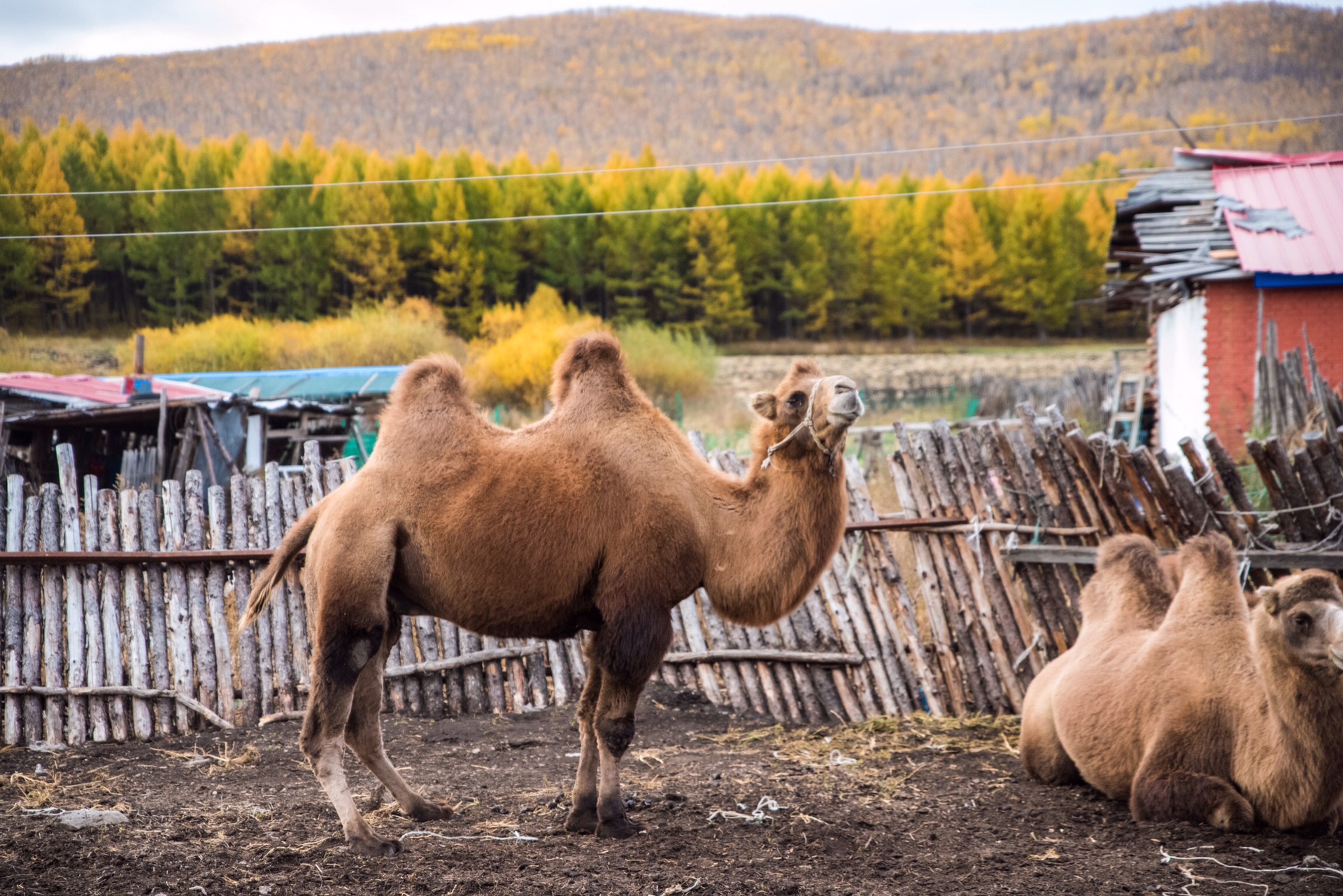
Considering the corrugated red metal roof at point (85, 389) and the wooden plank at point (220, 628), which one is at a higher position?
the corrugated red metal roof at point (85, 389)

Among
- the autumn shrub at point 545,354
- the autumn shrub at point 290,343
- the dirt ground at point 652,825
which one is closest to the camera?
the dirt ground at point 652,825

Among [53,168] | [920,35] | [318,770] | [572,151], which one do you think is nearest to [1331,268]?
[318,770]

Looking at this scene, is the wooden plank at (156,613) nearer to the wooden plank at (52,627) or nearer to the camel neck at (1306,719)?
the wooden plank at (52,627)

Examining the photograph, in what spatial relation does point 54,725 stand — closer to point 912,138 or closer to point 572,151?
point 572,151

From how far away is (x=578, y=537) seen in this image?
4457 mm

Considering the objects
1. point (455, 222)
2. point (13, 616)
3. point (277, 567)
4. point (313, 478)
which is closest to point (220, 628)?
point (313, 478)

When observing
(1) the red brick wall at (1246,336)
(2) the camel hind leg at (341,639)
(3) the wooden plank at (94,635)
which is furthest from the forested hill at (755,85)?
(2) the camel hind leg at (341,639)

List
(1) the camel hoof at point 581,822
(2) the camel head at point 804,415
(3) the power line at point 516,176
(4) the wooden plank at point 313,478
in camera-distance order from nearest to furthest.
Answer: (2) the camel head at point 804,415, (1) the camel hoof at point 581,822, (4) the wooden plank at point 313,478, (3) the power line at point 516,176

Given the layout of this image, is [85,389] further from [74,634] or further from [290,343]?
[290,343]

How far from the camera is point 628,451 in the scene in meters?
4.64

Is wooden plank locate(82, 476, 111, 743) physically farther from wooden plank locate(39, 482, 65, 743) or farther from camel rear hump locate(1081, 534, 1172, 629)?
camel rear hump locate(1081, 534, 1172, 629)

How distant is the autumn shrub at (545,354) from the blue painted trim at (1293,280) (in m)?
20.7

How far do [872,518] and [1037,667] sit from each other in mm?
1433

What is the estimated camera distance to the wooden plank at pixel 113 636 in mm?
7023
